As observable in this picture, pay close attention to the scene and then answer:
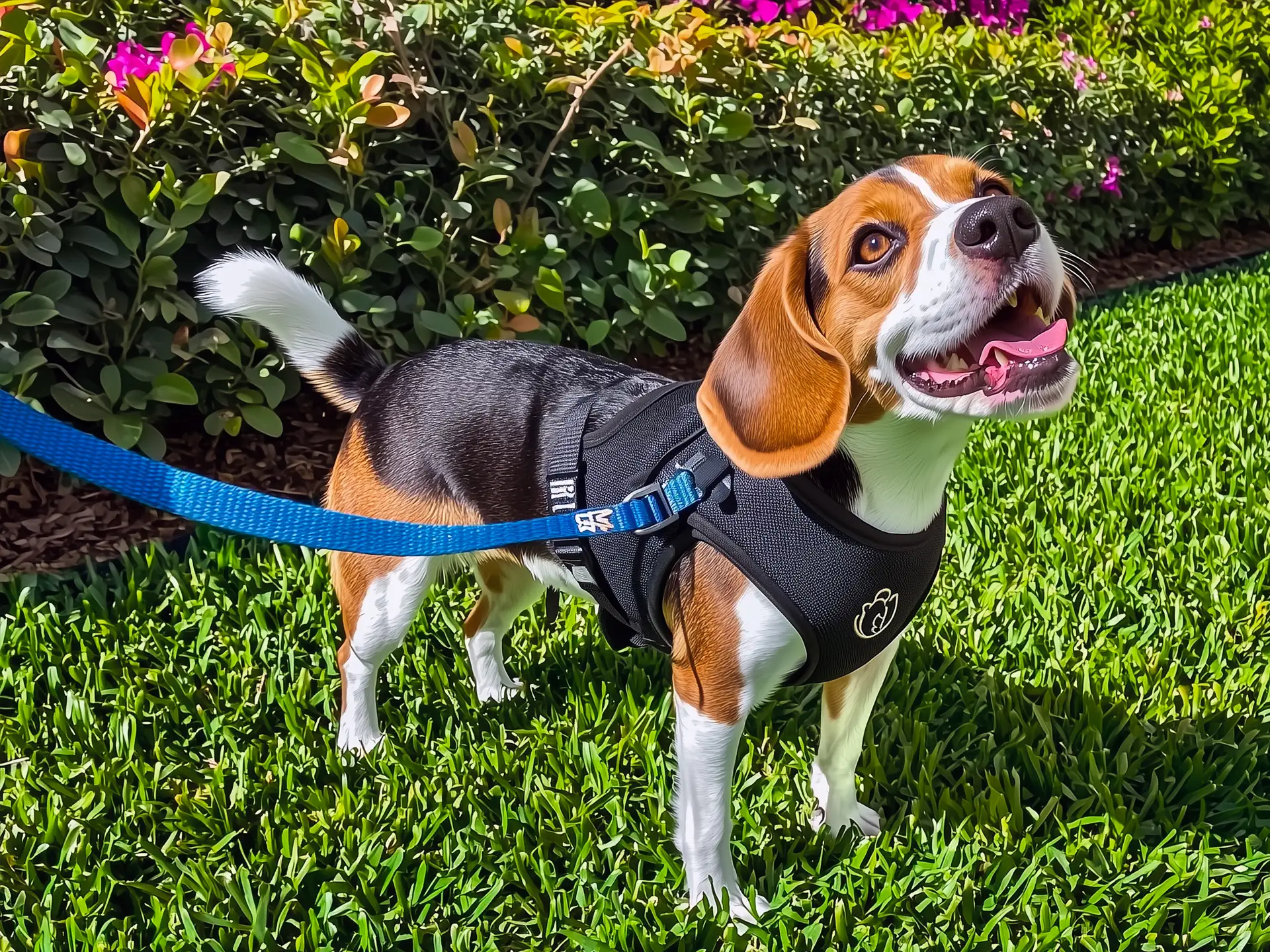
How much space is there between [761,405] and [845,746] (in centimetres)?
94

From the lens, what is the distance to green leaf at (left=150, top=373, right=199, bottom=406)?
141 inches

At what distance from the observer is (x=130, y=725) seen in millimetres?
2666

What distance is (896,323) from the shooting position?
171 centimetres

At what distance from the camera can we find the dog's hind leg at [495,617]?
2.88 m

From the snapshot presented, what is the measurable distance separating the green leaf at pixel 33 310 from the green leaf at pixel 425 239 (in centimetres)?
126

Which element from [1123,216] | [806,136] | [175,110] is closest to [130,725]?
[175,110]

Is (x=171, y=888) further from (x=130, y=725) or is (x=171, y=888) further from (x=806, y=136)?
(x=806, y=136)

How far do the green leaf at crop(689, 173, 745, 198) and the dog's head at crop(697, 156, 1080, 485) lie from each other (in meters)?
2.74

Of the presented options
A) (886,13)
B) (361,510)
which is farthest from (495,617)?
(886,13)

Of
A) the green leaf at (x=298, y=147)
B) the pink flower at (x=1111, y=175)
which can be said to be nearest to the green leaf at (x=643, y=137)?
the green leaf at (x=298, y=147)

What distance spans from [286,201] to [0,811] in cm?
236

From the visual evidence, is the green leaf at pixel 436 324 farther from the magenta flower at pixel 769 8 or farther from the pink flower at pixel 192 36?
the magenta flower at pixel 769 8

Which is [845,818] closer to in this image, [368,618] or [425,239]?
[368,618]

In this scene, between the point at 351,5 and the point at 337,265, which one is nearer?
the point at 337,265
